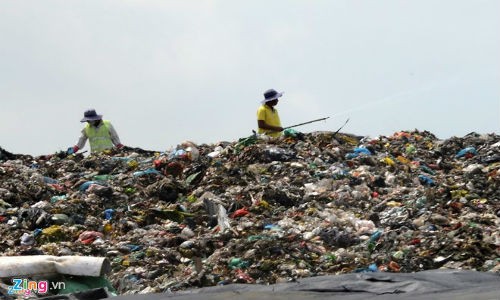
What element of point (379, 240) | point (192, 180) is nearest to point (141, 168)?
point (192, 180)

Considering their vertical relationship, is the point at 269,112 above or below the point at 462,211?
above

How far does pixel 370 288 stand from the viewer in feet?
25.7

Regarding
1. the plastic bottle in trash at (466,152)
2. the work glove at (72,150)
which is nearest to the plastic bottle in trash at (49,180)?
the work glove at (72,150)

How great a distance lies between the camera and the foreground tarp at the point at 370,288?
7477 millimetres

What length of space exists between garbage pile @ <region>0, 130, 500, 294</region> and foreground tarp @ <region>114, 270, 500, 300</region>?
1.31m

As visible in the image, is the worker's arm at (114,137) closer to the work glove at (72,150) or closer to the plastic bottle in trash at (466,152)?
the work glove at (72,150)

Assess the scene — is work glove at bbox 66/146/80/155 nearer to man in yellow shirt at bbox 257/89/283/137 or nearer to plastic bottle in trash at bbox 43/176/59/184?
plastic bottle in trash at bbox 43/176/59/184

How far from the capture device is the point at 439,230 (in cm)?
1052

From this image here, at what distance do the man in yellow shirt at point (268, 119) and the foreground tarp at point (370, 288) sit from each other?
646 centimetres

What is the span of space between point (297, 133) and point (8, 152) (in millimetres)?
4446

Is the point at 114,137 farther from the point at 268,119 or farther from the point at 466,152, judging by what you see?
the point at 466,152

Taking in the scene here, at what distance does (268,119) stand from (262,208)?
122 inches

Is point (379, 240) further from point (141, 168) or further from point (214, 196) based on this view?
point (141, 168)

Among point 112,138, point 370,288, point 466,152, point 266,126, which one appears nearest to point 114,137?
point 112,138
